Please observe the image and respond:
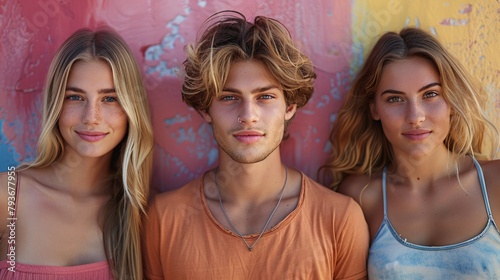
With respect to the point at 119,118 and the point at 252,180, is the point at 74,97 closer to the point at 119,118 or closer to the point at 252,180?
the point at 119,118

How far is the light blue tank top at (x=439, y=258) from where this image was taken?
2539 millimetres

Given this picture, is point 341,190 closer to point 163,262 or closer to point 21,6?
point 163,262

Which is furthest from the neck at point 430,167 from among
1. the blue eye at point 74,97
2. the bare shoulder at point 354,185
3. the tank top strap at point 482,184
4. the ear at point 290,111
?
the blue eye at point 74,97

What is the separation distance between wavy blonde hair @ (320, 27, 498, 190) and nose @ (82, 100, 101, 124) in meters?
1.31

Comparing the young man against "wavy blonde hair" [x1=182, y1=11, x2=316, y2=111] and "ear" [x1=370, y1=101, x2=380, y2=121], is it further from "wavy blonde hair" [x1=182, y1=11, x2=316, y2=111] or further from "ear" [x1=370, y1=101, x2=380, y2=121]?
"ear" [x1=370, y1=101, x2=380, y2=121]

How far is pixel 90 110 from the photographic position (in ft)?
8.75

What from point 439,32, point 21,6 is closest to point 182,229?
point 21,6

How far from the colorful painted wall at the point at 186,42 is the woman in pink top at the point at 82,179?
0.31 meters

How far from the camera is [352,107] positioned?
3.13 m

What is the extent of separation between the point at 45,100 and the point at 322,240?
60.0 inches

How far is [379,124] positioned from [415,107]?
43cm

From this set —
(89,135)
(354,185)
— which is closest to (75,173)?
(89,135)

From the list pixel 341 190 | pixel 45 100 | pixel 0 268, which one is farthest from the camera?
pixel 341 190

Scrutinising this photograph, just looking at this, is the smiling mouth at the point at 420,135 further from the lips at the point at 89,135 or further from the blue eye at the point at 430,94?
the lips at the point at 89,135
